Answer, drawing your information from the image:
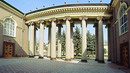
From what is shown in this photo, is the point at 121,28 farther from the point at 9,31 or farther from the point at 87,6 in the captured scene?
the point at 9,31

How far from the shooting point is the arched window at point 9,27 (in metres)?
20.8

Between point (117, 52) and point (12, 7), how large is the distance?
18620mm

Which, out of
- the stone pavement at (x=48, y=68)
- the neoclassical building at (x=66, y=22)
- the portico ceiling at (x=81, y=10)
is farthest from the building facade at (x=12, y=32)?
the stone pavement at (x=48, y=68)

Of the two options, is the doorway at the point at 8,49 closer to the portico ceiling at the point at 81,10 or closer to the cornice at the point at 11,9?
the cornice at the point at 11,9

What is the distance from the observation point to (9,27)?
2166 cm

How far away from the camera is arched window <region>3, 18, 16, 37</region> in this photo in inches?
818

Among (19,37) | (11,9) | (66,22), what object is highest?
(11,9)

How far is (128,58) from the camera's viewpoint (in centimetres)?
1258

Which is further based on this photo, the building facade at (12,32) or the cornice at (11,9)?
the building facade at (12,32)

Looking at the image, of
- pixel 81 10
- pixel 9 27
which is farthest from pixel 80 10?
pixel 9 27

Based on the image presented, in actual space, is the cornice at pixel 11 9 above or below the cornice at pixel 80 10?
above

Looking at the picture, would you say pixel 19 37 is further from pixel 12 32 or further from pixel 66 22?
pixel 66 22

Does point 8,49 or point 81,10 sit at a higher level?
point 81,10

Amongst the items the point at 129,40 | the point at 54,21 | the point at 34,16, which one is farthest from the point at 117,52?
the point at 34,16
